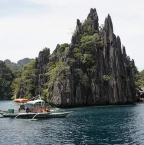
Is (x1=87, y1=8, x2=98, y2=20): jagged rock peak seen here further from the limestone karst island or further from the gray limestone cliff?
the gray limestone cliff

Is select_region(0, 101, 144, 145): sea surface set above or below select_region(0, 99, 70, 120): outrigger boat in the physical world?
below

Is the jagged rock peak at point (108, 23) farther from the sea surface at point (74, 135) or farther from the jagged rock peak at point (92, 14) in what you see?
the sea surface at point (74, 135)

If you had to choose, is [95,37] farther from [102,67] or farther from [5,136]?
[5,136]

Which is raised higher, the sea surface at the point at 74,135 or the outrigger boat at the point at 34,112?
the outrigger boat at the point at 34,112

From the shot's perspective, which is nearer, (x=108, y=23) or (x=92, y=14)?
(x=108, y=23)

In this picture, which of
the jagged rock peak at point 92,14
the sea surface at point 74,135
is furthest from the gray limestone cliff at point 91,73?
the sea surface at point 74,135

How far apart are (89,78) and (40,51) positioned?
162 feet

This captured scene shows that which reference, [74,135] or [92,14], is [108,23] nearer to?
[92,14]

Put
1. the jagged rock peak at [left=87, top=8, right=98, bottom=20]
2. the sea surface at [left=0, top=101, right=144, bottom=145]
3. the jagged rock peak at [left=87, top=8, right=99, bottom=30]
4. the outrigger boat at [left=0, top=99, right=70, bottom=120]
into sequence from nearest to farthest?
the sea surface at [left=0, top=101, right=144, bottom=145] < the outrigger boat at [left=0, top=99, right=70, bottom=120] < the jagged rock peak at [left=87, top=8, right=99, bottom=30] < the jagged rock peak at [left=87, top=8, right=98, bottom=20]

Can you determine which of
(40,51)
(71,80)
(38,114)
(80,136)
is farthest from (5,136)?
(40,51)

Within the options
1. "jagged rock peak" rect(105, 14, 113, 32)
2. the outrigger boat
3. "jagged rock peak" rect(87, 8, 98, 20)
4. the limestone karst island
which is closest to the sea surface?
the outrigger boat

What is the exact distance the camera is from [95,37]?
4466 inches

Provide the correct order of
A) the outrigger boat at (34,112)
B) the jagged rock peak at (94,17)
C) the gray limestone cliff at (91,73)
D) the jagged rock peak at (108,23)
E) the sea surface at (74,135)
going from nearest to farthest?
the sea surface at (74,135), the outrigger boat at (34,112), the gray limestone cliff at (91,73), the jagged rock peak at (108,23), the jagged rock peak at (94,17)

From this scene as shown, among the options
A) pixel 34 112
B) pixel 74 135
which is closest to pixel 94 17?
pixel 34 112
